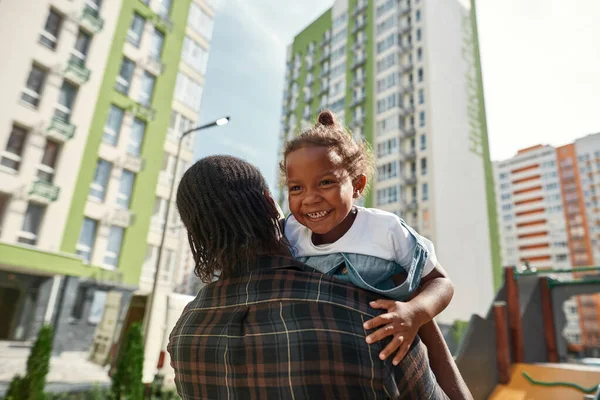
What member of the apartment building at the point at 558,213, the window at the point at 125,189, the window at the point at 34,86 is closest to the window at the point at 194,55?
the window at the point at 125,189

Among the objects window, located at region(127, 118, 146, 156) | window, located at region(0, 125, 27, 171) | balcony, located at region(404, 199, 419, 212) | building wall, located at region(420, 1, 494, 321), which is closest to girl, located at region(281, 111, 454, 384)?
window, located at region(0, 125, 27, 171)

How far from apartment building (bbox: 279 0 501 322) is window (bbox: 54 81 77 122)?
659 inches

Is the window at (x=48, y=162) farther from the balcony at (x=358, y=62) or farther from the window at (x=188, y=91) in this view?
the balcony at (x=358, y=62)

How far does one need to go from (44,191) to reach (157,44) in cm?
898

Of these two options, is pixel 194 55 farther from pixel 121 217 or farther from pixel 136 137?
pixel 121 217

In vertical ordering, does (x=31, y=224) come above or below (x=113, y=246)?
above

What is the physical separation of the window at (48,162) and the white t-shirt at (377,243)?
1534cm

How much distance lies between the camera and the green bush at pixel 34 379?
18.9ft

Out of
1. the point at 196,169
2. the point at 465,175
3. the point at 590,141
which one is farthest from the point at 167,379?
the point at 590,141

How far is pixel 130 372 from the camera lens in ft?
22.0

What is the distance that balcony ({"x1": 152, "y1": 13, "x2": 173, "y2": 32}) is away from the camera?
731 inches

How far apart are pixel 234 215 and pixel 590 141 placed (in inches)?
2967

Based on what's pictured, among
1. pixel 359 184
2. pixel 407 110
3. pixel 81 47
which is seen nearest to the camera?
pixel 359 184

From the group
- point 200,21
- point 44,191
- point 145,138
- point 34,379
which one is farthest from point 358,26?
point 34,379
